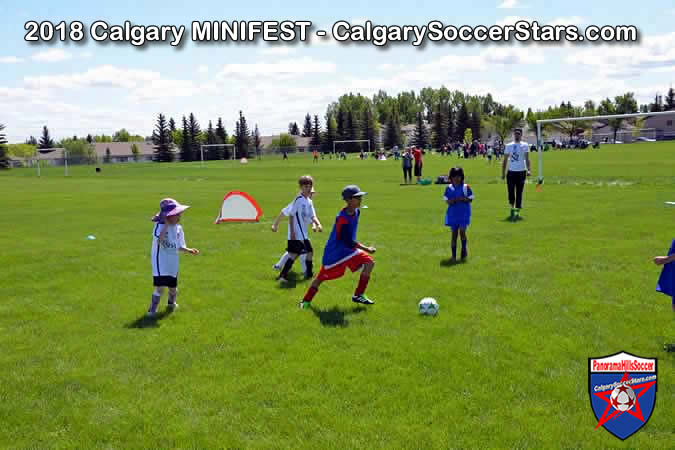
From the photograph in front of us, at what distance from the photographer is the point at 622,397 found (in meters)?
4.64

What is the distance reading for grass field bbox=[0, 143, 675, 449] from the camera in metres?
5.12

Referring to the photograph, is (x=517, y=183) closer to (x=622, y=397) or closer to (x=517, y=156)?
(x=517, y=156)

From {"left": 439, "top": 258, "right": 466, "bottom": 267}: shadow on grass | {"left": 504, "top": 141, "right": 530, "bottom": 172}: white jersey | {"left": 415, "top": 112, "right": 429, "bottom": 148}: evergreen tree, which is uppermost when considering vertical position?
{"left": 415, "top": 112, "right": 429, "bottom": 148}: evergreen tree

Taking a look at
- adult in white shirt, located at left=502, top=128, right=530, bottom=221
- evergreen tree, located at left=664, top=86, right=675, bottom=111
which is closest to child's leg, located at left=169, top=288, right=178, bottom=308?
adult in white shirt, located at left=502, top=128, right=530, bottom=221

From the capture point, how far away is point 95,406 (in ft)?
18.7

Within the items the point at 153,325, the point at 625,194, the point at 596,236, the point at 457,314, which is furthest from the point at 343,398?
the point at 625,194

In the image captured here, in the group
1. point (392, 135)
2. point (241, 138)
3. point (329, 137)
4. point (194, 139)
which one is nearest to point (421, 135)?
point (392, 135)

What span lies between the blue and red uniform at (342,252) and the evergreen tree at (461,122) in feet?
422

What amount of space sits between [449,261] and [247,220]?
8789 mm

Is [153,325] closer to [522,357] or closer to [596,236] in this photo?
[522,357]

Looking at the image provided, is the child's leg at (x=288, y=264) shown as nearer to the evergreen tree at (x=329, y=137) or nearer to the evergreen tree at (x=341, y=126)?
the evergreen tree at (x=329, y=137)

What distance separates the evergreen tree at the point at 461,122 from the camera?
435ft

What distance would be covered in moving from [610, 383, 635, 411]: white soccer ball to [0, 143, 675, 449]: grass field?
32 centimetres

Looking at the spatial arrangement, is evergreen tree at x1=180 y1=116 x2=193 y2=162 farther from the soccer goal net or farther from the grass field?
the grass field
